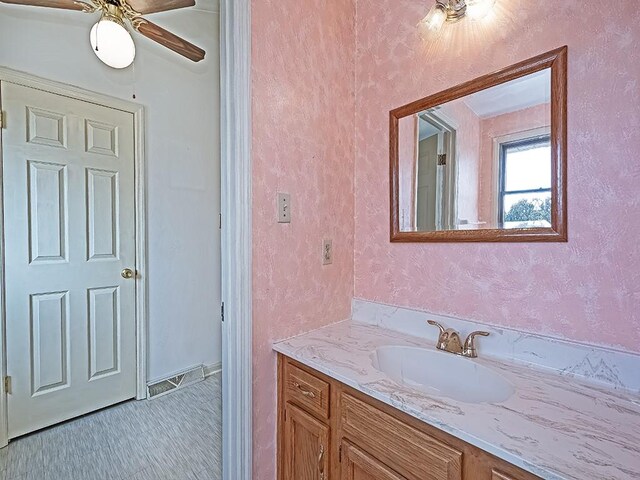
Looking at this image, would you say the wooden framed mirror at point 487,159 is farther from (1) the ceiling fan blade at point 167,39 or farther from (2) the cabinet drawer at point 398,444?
(1) the ceiling fan blade at point 167,39

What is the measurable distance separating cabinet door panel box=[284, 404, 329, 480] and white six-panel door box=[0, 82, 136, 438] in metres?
1.57

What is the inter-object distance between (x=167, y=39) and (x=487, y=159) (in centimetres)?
182

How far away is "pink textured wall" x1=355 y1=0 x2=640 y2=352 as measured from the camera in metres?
0.87

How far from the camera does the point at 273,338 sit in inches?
49.3

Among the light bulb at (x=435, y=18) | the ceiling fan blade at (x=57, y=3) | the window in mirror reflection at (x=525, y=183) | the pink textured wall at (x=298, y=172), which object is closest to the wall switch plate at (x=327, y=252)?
the pink textured wall at (x=298, y=172)

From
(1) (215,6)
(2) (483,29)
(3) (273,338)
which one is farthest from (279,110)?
(1) (215,6)

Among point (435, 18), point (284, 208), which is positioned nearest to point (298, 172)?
point (284, 208)

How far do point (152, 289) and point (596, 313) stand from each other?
8.18 feet

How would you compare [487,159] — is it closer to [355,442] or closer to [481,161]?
[481,161]

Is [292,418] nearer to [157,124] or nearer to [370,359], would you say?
[370,359]

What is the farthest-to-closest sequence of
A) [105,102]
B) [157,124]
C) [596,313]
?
[157,124]
[105,102]
[596,313]

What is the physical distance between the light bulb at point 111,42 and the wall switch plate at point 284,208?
4.11 feet

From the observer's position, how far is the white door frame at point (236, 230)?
1.13 metres

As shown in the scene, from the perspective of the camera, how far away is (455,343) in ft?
3.70
